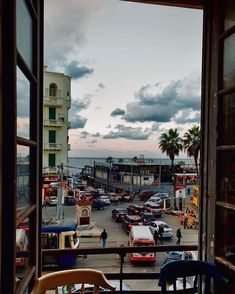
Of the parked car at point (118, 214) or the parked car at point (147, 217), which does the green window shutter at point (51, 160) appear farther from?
the parked car at point (147, 217)

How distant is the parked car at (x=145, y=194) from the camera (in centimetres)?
537

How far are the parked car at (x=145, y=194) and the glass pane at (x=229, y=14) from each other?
14.0 ft

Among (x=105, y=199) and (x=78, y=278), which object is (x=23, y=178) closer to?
(x=78, y=278)

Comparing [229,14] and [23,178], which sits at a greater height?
[229,14]

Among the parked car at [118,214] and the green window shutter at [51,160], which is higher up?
the green window shutter at [51,160]

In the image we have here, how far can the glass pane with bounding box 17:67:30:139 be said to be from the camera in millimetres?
906

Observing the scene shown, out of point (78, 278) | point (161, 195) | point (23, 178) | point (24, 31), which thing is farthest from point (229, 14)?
point (161, 195)

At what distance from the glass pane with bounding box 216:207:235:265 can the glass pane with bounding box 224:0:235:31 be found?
87cm

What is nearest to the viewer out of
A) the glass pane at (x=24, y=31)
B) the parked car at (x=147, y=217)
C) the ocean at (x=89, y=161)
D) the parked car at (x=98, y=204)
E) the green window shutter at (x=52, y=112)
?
the glass pane at (x=24, y=31)

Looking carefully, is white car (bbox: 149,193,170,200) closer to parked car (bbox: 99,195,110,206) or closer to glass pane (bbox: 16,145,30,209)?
parked car (bbox: 99,195,110,206)

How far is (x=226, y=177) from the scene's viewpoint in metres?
1.33

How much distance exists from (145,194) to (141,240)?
178 centimetres

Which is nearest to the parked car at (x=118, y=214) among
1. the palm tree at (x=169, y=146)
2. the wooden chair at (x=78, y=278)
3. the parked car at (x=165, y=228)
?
the parked car at (x=165, y=228)

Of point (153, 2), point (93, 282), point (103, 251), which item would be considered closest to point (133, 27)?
point (153, 2)
